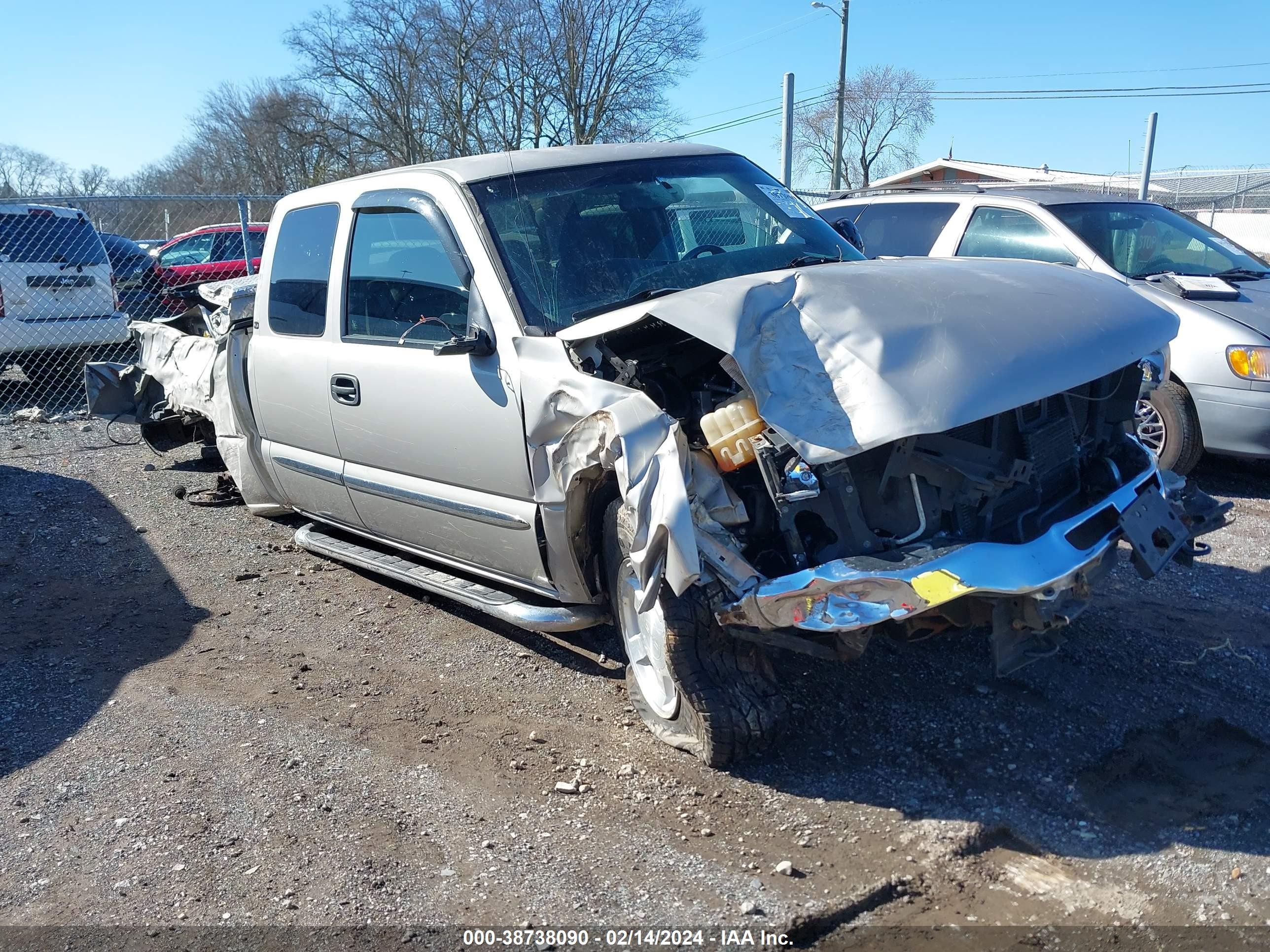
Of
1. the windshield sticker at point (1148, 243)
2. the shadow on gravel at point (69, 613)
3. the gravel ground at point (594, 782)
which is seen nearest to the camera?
the gravel ground at point (594, 782)

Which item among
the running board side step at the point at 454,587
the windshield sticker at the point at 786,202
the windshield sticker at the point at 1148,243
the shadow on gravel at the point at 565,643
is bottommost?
the shadow on gravel at the point at 565,643

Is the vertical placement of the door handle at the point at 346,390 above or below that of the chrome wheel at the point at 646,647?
above

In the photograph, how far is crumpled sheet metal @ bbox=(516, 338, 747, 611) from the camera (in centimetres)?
297

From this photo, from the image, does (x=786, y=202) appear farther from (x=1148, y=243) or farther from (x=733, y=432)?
(x=1148, y=243)

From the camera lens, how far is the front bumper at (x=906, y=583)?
2.90 m

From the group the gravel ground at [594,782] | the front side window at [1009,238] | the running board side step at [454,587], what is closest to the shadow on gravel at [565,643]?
the gravel ground at [594,782]

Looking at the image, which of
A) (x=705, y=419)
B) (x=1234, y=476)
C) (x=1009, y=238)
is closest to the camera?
(x=705, y=419)

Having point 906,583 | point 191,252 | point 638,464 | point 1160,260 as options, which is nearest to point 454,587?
point 638,464

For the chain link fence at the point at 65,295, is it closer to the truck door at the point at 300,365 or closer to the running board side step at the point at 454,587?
the truck door at the point at 300,365

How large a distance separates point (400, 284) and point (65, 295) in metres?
7.57

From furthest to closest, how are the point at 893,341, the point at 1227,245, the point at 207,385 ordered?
the point at 1227,245 → the point at 207,385 → the point at 893,341

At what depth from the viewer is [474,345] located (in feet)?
12.4

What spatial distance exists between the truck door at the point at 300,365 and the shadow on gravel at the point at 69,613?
879 millimetres

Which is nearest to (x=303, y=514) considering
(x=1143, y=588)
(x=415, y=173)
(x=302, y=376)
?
(x=302, y=376)
